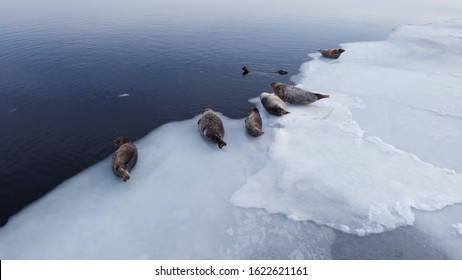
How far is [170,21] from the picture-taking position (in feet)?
95.2

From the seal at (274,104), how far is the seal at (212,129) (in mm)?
2553

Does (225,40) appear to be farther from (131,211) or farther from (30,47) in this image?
(131,211)

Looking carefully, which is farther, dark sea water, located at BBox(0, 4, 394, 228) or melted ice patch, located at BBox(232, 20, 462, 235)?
dark sea water, located at BBox(0, 4, 394, 228)

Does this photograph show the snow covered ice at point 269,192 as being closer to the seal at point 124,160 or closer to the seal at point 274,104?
the seal at point 124,160

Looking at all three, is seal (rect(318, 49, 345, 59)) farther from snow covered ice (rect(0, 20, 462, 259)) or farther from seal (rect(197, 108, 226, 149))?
seal (rect(197, 108, 226, 149))

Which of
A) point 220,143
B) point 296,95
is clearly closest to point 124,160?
point 220,143

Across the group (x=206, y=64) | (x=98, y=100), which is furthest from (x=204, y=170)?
(x=206, y=64)

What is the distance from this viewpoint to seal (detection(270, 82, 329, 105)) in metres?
12.5

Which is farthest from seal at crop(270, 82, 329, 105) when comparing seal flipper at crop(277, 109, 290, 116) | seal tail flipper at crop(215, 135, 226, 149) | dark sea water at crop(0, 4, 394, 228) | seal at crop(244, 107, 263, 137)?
seal tail flipper at crop(215, 135, 226, 149)

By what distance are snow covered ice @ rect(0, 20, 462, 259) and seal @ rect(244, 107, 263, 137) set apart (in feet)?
0.89

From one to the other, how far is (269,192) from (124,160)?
4.15 metres

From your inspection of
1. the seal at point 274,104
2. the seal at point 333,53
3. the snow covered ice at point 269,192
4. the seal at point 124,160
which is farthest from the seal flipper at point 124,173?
the seal at point 333,53

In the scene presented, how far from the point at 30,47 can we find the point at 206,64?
1247cm

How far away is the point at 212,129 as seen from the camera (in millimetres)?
9883
